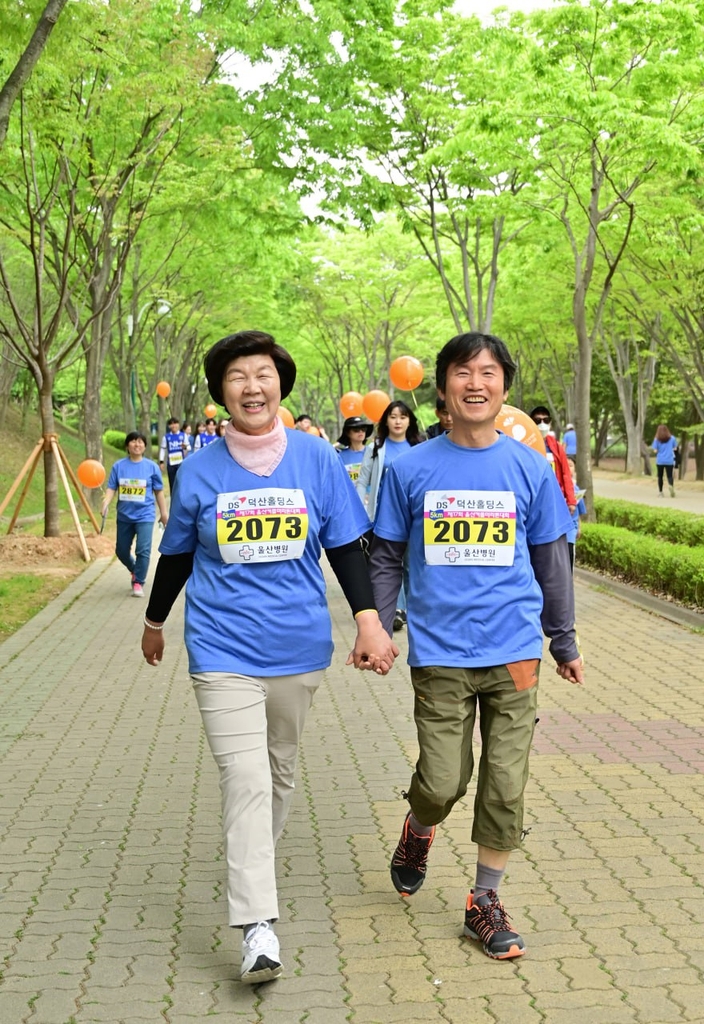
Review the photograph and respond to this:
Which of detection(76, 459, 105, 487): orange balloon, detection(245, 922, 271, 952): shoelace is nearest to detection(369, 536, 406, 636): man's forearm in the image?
detection(245, 922, 271, 952): shoelace

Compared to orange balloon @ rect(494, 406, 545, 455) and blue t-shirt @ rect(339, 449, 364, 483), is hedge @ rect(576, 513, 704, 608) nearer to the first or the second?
blue t-shirt @ rect(339, 449, 364, 483)

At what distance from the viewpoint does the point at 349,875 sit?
454cm

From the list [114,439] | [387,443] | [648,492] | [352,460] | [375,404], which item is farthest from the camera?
[114,439]

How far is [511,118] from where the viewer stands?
630 inches

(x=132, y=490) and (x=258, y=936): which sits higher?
(x=132, y=490)

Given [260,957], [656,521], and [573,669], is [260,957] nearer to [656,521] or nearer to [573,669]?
[573,669]

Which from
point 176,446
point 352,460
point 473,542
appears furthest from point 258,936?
point 176,446

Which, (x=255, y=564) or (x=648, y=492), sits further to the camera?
(x=648, y=492)

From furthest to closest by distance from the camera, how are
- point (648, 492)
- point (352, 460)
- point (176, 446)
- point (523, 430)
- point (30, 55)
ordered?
point (648, 492), point (176, 446), point (352, 460), point (30, 55), point (523, 430)

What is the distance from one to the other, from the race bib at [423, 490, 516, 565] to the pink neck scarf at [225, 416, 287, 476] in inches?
19.5

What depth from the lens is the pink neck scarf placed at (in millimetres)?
3840

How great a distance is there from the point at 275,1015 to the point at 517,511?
5.03ft

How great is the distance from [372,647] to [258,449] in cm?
67

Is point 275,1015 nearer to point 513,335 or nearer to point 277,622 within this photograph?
point 277,622
